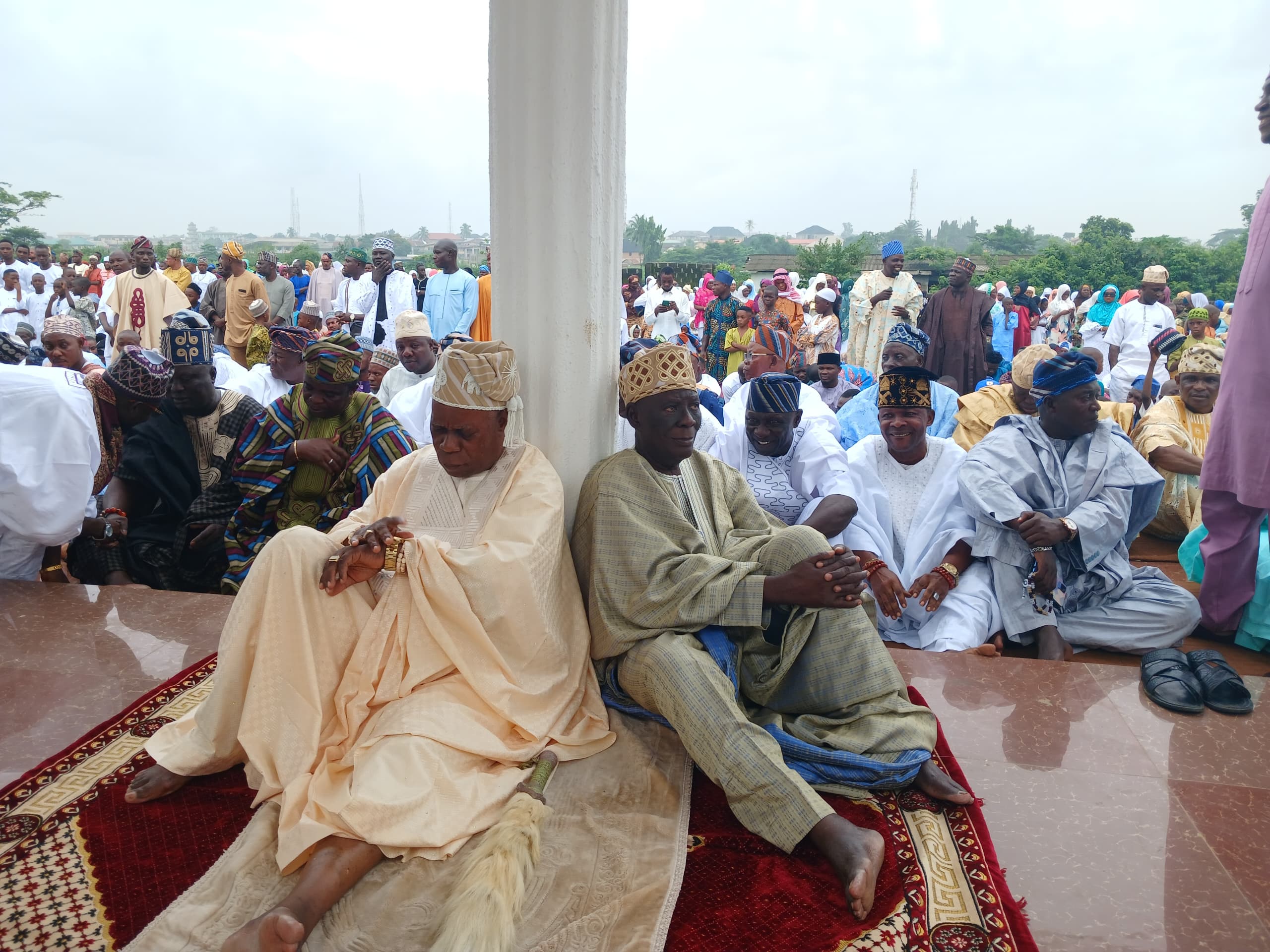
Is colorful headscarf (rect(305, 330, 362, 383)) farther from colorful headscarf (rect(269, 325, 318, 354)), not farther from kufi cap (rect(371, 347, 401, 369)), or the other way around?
kufi cap (rect(371, 347, 401, 369))

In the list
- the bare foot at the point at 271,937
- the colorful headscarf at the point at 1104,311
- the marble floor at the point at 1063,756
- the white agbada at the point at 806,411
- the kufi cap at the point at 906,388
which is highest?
the colorful headscarf at the point at 1104,311

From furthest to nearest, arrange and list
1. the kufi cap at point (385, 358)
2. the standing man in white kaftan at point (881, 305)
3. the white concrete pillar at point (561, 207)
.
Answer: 1. the standing man in white kaftan at point (881, 305)
2. the kufi cap at point (385, 358)
3. the white concrete pillar at point (561, 207)

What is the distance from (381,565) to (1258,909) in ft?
8.75

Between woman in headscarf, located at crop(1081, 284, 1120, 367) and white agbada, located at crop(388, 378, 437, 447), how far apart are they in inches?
396

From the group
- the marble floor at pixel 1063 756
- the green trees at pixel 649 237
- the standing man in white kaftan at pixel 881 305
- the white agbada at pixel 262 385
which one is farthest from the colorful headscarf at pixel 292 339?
the green trees at pixel 649 237

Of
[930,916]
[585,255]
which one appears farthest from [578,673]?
[585,255]

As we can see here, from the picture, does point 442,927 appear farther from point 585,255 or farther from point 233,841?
point 585,255

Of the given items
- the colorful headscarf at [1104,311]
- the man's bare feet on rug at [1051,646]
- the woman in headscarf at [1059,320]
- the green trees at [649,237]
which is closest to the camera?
the man's bare feet on rug at [1051,646]

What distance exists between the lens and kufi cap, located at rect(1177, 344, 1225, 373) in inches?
231

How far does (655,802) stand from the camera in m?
2.69

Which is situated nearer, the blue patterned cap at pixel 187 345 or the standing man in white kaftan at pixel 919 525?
the standing man in white kaftan at pixel 919 525

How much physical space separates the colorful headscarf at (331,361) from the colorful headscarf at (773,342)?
3.06m

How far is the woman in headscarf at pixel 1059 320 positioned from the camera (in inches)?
654

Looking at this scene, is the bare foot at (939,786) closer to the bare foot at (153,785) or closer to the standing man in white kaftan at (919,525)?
the standing man in white kaftan at (919,525)
